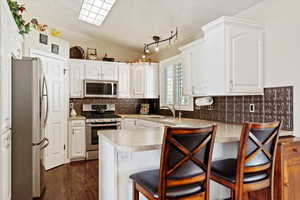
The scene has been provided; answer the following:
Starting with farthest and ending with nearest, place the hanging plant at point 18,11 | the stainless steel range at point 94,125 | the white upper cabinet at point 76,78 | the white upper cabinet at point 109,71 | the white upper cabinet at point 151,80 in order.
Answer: the white upper cabinet at point 151,80
the white upper cabinet at point 109,71
the white upper cabinet at point 76,78
the stainless steel range at point 94,125
the hanging plant at point 18,11

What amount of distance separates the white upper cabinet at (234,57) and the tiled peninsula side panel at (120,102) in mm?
3157

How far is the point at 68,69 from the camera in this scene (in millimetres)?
4660

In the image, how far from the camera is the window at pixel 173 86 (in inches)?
168

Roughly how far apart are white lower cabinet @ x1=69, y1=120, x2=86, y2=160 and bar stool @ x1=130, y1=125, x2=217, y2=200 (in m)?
3.37

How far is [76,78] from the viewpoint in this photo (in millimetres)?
4906

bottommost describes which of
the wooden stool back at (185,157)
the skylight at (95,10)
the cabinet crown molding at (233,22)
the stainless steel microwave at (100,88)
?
the wooden stool back at (185,157)

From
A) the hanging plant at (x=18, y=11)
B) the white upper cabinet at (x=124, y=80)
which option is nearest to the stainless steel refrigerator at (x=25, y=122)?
the hanging plant at (x=18, y=11)

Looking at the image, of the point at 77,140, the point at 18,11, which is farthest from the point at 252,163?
the point at 77,140

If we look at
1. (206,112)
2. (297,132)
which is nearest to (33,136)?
(206,112)

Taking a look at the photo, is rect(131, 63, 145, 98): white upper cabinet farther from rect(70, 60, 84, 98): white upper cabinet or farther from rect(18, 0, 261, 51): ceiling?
rect(70, 60, 84, 98): white upper cabinet

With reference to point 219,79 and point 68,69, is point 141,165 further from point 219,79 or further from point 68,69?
point 68,69

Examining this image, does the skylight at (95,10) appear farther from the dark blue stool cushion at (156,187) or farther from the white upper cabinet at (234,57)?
the dark blue stool cushion at (156,187)

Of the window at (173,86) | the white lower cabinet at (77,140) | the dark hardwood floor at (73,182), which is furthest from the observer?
the white lower cabinet at (77,140)

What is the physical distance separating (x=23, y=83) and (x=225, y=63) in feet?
8.17
